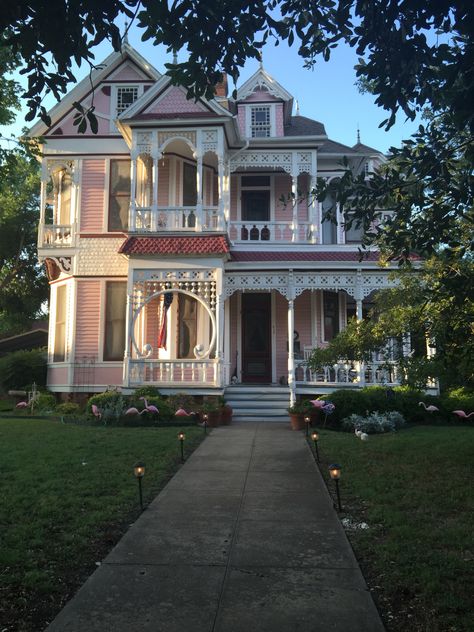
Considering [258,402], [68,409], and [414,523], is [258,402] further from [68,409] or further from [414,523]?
[414,523]

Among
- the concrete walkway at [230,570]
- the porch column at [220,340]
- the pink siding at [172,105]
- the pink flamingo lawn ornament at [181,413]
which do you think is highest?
the pink siding at [172,105]

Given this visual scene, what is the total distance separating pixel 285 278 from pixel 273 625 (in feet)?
41.1

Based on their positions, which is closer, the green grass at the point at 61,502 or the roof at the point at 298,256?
the green grass at the point at 61,502

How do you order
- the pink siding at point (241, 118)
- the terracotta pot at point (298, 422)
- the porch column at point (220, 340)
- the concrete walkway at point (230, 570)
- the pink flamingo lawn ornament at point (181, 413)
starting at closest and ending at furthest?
the concrete walkway at point (230, 570) → the terracotta pot at point (298, 422) → the pink flamingo lawn ornament at point (181, 413) → the porch column at point (220, 340) → the pink siding at point (241, 118)

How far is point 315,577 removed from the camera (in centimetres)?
409

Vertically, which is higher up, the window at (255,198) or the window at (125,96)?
the window at (125,96)

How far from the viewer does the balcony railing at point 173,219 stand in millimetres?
14945

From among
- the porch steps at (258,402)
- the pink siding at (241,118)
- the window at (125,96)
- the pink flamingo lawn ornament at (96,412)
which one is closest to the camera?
the pink flamingo lawn ornament at (96,412)

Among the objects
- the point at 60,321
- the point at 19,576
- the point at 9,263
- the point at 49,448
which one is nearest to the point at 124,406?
the point at 49,448

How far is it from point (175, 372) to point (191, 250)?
338cm

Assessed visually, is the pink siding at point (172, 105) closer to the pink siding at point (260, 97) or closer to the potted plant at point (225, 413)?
the pink siding at point (260, 97)

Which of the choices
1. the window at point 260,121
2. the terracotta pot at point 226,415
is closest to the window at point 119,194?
the window at point 260,121

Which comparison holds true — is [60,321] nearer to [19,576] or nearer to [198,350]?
[198,350]

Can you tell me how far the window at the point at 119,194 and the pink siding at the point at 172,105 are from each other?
2039 millimetres
